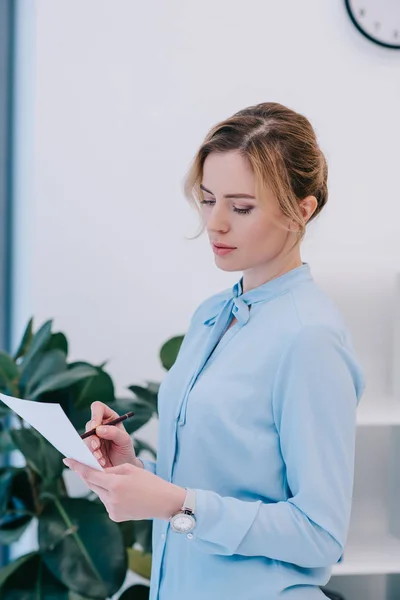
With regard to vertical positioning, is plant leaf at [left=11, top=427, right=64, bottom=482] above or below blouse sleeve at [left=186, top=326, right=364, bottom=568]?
below

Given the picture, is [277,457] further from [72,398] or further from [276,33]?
[276,33]

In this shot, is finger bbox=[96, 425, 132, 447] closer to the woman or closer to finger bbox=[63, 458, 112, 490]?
the woman

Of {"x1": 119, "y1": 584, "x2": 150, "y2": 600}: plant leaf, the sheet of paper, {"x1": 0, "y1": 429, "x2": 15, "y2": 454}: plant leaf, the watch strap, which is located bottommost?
{"x1": 119, "y1": 584, "x2": 150, "y2": 600}: plant leaf

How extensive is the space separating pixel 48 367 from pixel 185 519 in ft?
3.22

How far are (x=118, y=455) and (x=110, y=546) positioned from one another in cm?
68

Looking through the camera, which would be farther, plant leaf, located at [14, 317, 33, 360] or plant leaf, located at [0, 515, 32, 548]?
plant leaf, located at [14, 317, 33, 360]

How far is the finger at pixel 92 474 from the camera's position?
1059mm

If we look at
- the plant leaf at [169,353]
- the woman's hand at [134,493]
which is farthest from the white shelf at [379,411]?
the woman's hand at [134,493]

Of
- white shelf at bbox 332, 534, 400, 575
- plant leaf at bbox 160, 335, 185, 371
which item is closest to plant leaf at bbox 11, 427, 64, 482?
plant leaf at bbox 160, 335, 185, 371

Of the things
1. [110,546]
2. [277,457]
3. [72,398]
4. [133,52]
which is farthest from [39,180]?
[277,457]

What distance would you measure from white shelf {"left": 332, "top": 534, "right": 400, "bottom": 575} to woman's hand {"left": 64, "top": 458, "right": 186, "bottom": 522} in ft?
3.78

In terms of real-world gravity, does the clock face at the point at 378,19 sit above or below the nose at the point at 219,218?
above

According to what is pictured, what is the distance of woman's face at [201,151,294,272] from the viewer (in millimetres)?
1187

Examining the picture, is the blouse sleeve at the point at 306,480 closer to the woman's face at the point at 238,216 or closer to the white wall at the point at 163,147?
the woman's face at the point at 238,216
